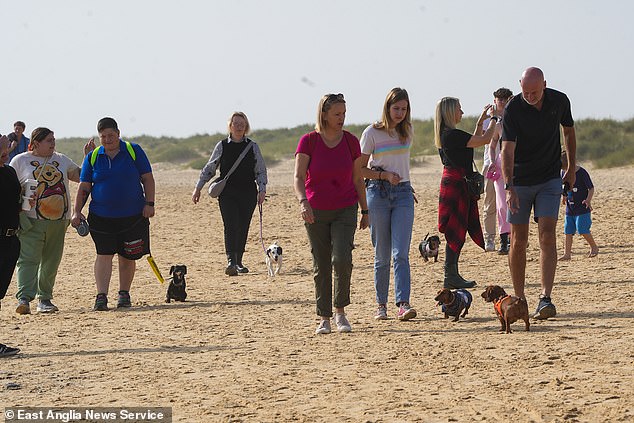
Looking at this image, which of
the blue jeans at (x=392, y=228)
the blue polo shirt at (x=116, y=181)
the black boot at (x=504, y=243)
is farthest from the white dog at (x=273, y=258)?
the blue jeans at (x=392, y=228)

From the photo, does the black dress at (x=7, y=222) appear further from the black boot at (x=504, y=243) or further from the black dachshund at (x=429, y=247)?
the black boot at (x=504, y=243)

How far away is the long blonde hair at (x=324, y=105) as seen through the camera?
897 cm

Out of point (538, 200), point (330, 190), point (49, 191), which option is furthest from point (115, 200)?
point (538, 200)

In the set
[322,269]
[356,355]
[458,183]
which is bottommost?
[356,355]

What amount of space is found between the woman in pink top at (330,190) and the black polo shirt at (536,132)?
128 cm

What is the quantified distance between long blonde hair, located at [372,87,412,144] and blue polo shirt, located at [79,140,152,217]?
277 cm

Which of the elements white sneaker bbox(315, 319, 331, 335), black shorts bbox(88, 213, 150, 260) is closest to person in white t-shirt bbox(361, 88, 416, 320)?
white sneaker bbox(315, 319, 331, 335)

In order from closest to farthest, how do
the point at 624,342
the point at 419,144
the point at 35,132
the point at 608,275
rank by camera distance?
1. the point at 624,342
2. the point at 35,132
3. the point at 608,275
4. the point at 419,144

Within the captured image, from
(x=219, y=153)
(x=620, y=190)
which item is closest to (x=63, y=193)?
(x=219, y=153)

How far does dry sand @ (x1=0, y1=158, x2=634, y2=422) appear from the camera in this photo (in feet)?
22.1

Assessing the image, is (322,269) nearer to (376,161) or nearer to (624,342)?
(376,161)

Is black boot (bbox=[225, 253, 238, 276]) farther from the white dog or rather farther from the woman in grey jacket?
the white dog

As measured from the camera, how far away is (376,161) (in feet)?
31.6

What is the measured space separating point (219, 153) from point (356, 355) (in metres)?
5.89
